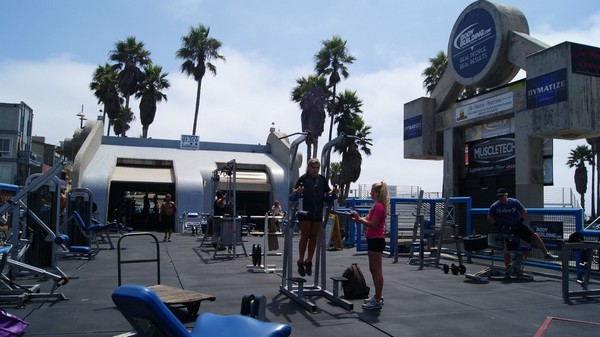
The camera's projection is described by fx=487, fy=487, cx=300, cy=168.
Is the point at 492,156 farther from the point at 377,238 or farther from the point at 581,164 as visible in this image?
the point at 581,164

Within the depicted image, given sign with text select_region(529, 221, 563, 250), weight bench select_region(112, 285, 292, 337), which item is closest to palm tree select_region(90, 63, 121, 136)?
sign with text select_region(529, 221, 563, 250)

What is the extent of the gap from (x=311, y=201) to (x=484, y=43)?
1468cm

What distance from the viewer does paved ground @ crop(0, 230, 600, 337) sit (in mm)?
5480

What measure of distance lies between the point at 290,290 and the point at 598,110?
41.7 feet

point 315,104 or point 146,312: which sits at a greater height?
point 315,104

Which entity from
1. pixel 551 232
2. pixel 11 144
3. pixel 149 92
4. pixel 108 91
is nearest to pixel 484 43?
pixel 551 232

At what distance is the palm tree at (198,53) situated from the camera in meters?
39.5

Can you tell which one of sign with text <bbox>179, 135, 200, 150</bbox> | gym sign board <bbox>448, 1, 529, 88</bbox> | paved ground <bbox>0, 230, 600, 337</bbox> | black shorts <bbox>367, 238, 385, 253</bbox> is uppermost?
gym sign board <bbox>448, 1, 529, 88</bbox>

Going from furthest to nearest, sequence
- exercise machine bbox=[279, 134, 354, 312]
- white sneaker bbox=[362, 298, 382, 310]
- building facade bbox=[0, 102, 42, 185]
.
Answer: building facade bbox=[0, 102, 42, 185], exercise machine bbox=[279, 134, 354, 312], white sneaker bbox=[362, 298, 382, 310]

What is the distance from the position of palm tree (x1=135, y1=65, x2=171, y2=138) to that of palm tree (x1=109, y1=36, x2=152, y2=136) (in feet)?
1.93

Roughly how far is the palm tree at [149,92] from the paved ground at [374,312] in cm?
3170

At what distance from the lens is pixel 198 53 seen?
3972 cm

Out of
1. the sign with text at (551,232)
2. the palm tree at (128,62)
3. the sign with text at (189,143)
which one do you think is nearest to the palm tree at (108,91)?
the palm tree at (128,62)

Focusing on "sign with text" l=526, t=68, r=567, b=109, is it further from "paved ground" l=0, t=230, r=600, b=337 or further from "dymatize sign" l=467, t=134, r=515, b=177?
"paved ground" l=0, t=230, r=600, b=337
